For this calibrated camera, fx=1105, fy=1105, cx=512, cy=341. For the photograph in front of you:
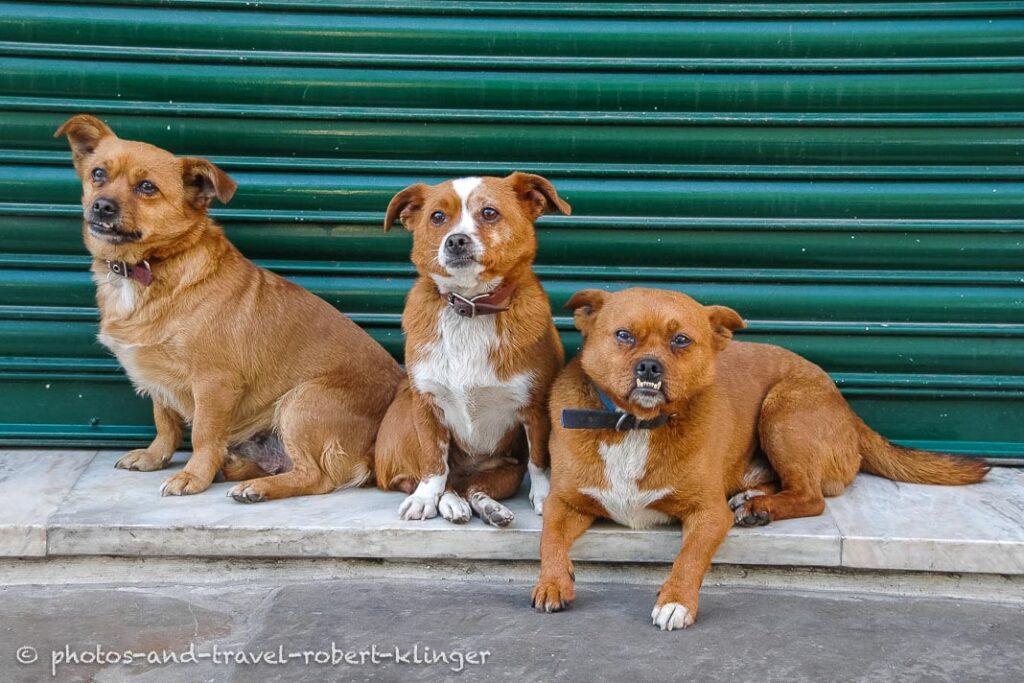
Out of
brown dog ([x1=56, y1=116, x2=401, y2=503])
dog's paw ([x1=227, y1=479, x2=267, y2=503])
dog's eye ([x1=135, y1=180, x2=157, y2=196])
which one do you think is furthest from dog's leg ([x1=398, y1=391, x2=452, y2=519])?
dog's eye ([x1=135, y1=180, x2=157, y2=196])

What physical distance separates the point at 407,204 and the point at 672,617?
200cm

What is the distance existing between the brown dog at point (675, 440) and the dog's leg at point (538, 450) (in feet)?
0.55

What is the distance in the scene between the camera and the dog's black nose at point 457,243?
4180 millimetres

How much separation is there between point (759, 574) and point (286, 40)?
10.8 feet

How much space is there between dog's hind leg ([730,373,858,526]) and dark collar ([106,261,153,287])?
2686mm

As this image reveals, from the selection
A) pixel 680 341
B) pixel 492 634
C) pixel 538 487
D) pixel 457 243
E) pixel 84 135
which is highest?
pixel 84 135

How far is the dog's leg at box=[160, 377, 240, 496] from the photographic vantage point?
478cm

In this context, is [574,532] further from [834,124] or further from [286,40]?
[286,40]

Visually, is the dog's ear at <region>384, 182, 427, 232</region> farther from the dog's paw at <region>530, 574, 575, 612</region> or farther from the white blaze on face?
the dog's paw at <region>530, 574, 575, 612</region>

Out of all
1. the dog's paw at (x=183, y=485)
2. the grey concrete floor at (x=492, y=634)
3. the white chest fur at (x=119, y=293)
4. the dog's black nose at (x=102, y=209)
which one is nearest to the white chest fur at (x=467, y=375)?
the grey concrete floor at (x=492, y=634)

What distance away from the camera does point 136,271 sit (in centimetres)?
480

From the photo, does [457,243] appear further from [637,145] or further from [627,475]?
[637,145]

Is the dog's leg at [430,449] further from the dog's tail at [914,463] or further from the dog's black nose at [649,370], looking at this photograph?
the dog's tail at [914,463]

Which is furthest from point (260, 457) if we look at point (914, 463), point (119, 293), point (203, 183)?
point (914, 463)
